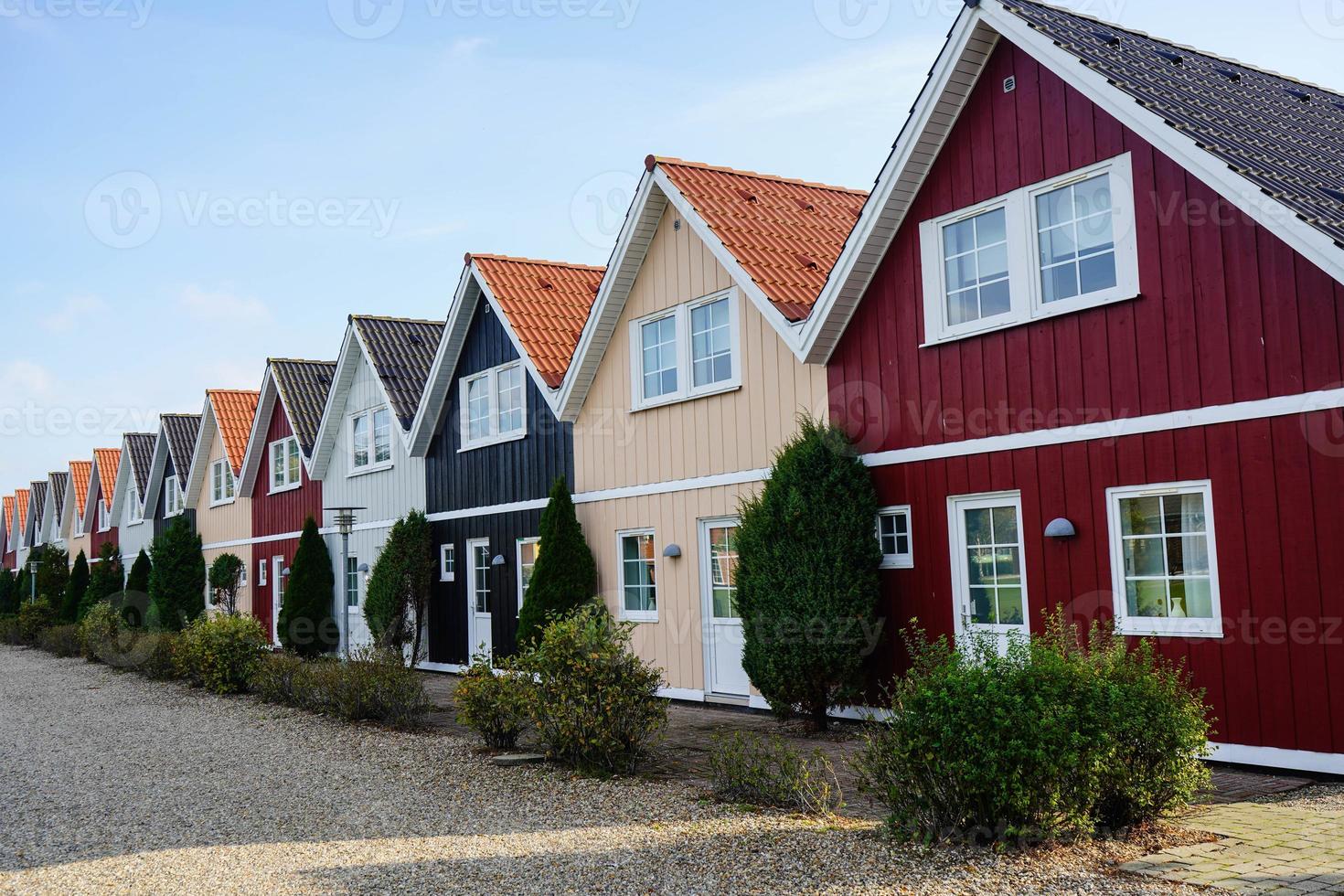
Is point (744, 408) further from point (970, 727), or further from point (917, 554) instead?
point (970, 727)

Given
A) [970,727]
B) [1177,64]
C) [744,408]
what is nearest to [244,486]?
[744,408]

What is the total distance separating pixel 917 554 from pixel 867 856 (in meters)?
5.35

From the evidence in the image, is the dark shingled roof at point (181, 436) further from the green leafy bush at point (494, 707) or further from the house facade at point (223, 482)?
the green leafy bush at point (494, 707)

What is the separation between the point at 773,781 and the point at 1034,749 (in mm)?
2285

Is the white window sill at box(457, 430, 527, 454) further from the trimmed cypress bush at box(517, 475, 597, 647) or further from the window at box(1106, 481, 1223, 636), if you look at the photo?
the window at box(1106, 481, 1223, 636)

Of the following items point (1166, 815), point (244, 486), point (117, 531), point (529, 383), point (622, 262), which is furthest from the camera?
point (117, 531)

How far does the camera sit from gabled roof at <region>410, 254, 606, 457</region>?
697 inches

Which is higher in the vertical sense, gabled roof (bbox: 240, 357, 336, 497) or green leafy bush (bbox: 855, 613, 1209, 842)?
gabled roof (bbox: 240, 357, 336, 497)

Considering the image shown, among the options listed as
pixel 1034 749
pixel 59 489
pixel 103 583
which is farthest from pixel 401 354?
pixel 59 489

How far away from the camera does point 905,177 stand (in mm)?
11586

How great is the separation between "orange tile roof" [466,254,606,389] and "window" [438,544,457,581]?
429 cm

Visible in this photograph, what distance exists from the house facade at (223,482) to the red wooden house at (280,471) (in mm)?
707

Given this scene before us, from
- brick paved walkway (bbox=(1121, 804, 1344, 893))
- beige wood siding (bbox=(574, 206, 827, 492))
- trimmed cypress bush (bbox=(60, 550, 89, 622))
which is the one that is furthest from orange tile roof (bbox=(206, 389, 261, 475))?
brick paved walkway (bbox=(1121, 804, 1344, 893))

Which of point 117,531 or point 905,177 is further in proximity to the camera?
point 117,531
